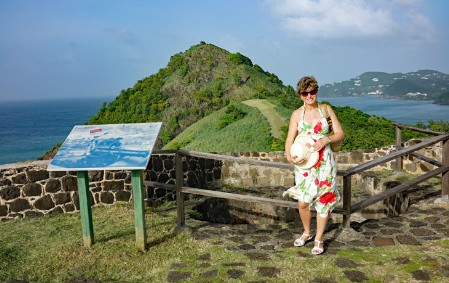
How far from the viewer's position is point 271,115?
86.7 feet

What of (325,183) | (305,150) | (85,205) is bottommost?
(85,205)

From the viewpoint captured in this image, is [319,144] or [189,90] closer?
[319,144]

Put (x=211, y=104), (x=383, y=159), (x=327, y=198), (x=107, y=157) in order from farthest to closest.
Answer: (x=211, y=104), (x=383, y=159), (x=107, y=157), (x=327, y=198)

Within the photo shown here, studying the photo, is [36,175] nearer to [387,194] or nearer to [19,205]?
[19,205]

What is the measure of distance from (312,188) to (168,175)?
15.2 feet

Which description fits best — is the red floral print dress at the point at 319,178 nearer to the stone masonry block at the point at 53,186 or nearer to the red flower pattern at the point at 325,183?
the red flower pattern at the point at 325,183

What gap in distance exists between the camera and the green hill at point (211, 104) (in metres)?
24.3

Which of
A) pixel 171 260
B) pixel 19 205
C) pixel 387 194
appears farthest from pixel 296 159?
pixel 19 205

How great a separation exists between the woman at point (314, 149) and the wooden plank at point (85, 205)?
2.50 meters

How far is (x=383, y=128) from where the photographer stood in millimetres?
22500

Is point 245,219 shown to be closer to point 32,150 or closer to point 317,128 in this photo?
point 317,128

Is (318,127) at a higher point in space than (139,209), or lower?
higher

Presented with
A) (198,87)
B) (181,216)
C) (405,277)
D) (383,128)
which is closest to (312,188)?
(405,277)

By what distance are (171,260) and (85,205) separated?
1324 mm
